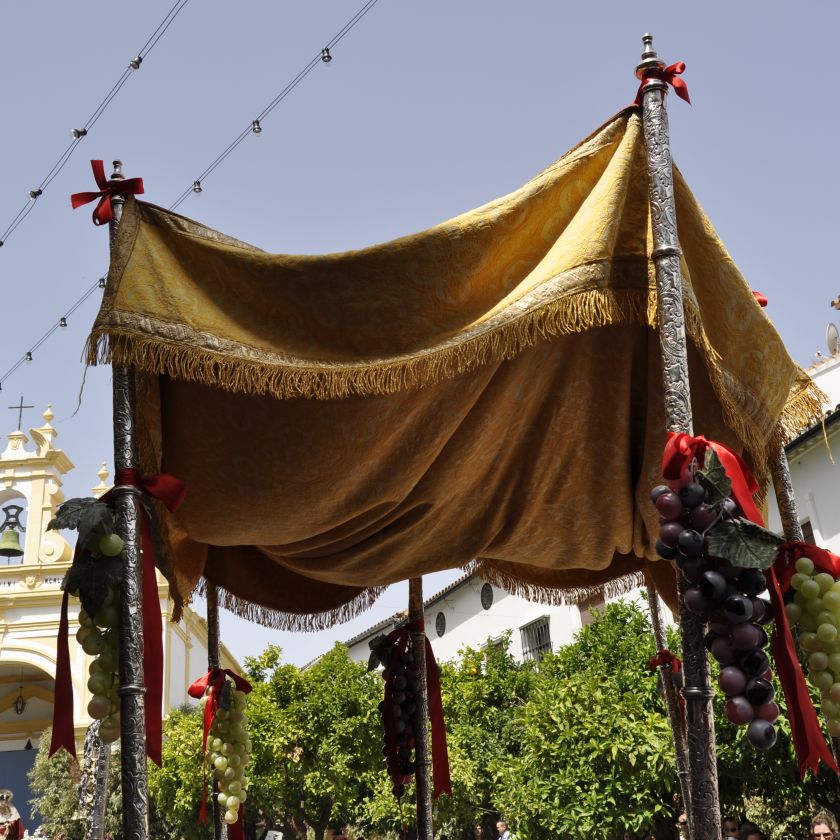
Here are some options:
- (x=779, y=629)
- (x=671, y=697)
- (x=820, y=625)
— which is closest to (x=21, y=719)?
(x=671, y=697)

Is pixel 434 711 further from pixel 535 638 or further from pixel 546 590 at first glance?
pixel 535 638

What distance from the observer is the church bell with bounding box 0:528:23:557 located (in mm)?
17359

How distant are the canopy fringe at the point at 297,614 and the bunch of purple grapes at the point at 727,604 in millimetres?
2618

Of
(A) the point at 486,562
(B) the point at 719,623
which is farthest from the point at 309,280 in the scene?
(A) the point at 486,562

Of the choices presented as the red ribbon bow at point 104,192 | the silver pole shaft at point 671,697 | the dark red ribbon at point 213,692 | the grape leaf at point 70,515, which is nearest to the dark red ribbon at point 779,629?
the grape leaf at point 70,515

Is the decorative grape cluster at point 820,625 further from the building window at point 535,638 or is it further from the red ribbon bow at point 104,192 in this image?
the building window at point 535,638

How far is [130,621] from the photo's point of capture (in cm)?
269

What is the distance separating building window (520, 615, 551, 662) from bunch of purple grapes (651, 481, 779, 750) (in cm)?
1540

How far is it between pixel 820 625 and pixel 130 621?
6.77ft

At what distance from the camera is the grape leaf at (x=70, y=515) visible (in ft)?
8.77

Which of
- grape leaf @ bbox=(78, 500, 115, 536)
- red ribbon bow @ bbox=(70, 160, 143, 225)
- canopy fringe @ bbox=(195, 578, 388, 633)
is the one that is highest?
red ribbon bow @ bbox=(70, 160, 143, 225)

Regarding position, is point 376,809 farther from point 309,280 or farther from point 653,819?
point 309,280

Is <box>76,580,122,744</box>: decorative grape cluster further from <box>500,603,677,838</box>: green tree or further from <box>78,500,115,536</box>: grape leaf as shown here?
<box>500,603,677,838</box>: green tree

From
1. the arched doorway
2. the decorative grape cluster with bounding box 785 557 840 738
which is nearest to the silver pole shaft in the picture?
the decorative grape cluster with bounding box 785 557 840 738
